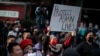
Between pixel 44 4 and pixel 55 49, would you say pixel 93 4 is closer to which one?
pixel 44 4

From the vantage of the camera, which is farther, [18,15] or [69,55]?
[18,15]

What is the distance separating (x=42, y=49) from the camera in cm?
1014

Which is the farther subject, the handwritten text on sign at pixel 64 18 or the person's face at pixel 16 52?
the handwritten text on sign at pixel 64 18

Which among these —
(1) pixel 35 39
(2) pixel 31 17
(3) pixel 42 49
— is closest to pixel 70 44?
(3) pixel 42 49

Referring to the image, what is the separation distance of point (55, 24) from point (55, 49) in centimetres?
89

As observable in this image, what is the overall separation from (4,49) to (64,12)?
3.74 meters

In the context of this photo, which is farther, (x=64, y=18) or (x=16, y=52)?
(x=64, y=18)

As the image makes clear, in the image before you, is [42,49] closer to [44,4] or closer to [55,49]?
[55,49]

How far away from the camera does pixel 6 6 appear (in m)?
22.0

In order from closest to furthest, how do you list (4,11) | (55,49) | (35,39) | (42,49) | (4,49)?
(4,49) < (55,49) < (42,49) < (35,39) < (4,11)

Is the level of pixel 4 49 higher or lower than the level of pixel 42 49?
higher

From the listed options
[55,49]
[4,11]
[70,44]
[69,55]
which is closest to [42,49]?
[70,44]

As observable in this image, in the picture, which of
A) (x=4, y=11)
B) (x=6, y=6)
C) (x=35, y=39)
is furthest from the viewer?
(x=6, y=6)

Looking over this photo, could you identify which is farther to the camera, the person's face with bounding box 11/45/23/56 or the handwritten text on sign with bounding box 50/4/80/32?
the handwritten text on sign with bounding box 50/4/80/32
